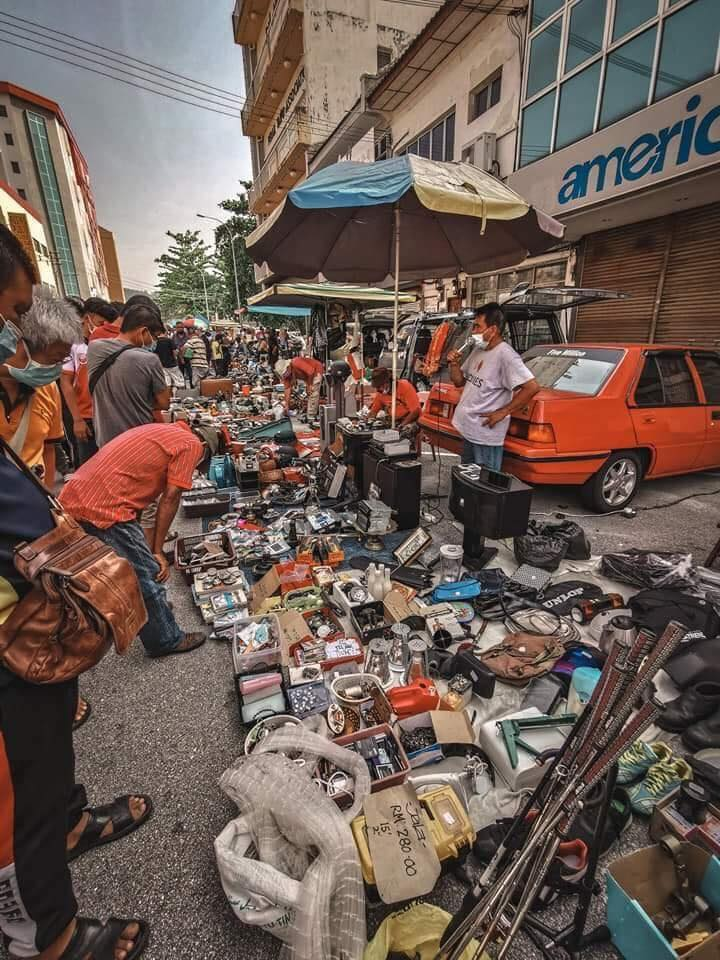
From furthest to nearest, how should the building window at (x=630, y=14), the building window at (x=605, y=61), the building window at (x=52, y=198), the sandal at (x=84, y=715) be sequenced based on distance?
the building window at (x=52, y=198), the building window at (x=630, y=14), the building window at (x=605, y=61), the sandal at (x=84, y=715)

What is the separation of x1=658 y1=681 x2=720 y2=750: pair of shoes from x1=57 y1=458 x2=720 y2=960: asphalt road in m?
0.60

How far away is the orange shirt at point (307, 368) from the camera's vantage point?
28.5 ft

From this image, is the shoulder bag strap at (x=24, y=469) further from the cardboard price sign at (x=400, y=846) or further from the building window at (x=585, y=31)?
the building window at (x=585, y=31)

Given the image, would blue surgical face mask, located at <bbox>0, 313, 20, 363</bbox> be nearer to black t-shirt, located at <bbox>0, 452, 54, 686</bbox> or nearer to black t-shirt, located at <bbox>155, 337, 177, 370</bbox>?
black t-shirt, located at <bbox>0, 452, 54, 686</bbox>

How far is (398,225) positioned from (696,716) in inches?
182

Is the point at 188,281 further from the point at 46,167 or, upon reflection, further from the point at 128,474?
the point at 128,474

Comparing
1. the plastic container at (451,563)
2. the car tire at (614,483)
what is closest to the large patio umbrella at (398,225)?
the plastic container at (451,563)


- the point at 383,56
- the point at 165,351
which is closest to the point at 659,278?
the point at 165,351

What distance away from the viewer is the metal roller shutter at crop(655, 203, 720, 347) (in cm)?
742

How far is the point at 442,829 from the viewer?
5.30ft

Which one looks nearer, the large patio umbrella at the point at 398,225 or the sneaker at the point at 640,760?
the sneaker at the point at 640,760

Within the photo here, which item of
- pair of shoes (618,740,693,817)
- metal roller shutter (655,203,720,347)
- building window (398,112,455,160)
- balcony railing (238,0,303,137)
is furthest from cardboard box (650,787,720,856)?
balcony railing (238,0,303,137)

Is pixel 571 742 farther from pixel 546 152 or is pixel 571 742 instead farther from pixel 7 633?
pixel 546 152

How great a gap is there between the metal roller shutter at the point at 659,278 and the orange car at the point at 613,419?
3344 mm
